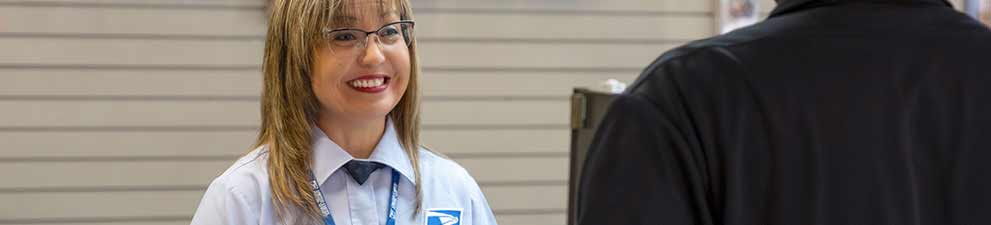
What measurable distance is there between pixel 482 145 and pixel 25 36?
1.63 m

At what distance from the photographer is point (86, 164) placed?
4133 mm

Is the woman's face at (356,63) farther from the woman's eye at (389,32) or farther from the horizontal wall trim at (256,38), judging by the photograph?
the horizontal wall trim at (256,38)

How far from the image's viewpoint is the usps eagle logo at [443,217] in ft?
7.23

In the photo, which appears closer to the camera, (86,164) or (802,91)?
(802,91)

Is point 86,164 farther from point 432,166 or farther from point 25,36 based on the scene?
point 432,166

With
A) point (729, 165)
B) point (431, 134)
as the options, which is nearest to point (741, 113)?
point (729, 165)

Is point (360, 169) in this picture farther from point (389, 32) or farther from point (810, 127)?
point (810, 127)

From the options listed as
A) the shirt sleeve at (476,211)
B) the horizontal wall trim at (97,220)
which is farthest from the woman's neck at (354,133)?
the horizontal wall trim at (97,220)

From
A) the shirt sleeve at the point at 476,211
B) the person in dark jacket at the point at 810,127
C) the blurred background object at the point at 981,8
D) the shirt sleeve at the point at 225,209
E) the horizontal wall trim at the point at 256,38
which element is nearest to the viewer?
the person in dark jacket at the point at 810,127

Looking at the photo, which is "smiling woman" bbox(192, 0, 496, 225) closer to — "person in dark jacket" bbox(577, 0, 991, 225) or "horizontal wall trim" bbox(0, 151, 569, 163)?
"person in dark jacket" bbox(577, 0, 991, 225)

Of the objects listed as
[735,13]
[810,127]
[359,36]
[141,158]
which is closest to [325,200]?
[359,36]

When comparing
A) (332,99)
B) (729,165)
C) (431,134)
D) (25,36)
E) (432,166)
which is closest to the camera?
(729,165)

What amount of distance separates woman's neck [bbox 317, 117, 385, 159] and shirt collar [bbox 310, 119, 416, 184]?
1cm

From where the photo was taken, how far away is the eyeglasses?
2.08 metres
